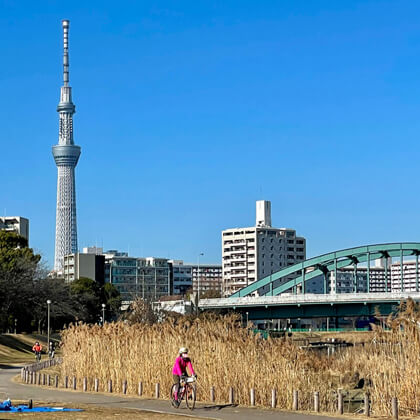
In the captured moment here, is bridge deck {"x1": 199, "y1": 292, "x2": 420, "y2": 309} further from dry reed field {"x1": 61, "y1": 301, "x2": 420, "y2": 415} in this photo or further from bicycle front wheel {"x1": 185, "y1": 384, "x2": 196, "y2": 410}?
bicycle front wheel {"x1": 185, "y1": 384, "x2": 196, "y2": 410}

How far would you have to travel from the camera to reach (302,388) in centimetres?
2900

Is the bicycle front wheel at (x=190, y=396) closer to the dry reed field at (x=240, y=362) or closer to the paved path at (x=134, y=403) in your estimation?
the paved path at (x=134, y=403)

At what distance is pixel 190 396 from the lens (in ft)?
91.4

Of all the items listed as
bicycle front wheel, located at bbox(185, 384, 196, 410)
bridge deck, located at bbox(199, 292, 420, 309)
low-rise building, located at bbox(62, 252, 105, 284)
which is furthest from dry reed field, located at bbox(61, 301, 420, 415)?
low-rise building, located at bbox(62, 252, 105, 284)

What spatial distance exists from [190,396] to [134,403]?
2264 mm

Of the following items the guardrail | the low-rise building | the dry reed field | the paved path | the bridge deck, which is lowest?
the paved path

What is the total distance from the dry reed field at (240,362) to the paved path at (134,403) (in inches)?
65.0

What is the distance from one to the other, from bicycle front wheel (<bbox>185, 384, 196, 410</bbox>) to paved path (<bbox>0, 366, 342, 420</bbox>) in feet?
0.58

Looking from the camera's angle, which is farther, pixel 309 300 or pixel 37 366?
pixel 309 300

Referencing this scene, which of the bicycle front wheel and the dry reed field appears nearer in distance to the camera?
the dry reed field

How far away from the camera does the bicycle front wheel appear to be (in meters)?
26.9

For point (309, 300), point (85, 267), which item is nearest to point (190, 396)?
point (309, 300)

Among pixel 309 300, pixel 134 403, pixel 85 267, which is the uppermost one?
pixel 85 267

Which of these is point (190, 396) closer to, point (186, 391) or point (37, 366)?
point (186, 391)
